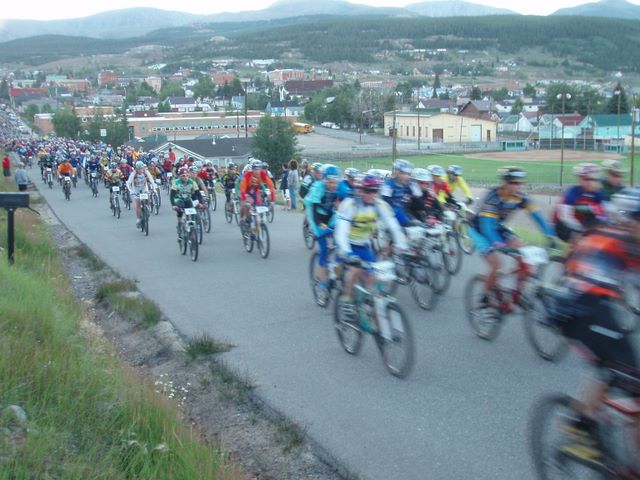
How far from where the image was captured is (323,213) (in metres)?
12.0

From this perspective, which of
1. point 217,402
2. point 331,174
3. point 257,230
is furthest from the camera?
point 257,230

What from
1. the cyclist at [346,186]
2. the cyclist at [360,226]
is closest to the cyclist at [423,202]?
the cyclist at [346,186]

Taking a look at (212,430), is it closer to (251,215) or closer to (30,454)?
(30,454)

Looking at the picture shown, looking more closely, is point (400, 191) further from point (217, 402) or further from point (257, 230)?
point (217, 402)

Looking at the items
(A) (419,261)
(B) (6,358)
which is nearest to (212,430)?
(B) (6,358)

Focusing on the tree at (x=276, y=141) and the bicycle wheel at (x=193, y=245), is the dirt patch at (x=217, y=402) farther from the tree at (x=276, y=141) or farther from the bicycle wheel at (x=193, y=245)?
the tree at (x=276, y=141)

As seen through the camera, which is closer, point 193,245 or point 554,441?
point 554,441

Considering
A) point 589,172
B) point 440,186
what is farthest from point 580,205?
point 440,186

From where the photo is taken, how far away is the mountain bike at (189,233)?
658 inches

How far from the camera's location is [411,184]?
40.8 ft

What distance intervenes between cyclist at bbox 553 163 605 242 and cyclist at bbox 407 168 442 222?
8.91 feet

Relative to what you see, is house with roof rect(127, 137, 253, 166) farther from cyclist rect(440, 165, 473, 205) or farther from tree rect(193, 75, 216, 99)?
tree rect(193, 75, 216, 99)

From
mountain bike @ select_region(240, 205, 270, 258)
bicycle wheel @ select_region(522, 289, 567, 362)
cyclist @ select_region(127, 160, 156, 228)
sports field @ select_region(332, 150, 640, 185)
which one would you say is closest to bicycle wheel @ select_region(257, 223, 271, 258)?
mountain bike @ select_region(240, 205, 270, 258)

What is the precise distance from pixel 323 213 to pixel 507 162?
55.1 m
